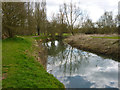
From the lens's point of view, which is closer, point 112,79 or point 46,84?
point 46,84

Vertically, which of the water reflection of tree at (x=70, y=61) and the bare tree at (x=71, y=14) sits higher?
the bare tree at (x=71, y=14)

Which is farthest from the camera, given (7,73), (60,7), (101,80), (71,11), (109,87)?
(60,7)

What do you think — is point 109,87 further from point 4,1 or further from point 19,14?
point 4,1

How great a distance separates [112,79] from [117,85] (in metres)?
0.69

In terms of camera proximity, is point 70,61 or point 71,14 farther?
point 71,14

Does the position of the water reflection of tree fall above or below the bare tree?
below

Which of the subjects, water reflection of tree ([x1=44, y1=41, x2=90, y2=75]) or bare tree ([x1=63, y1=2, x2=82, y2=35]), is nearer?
water reflection of tree ([x1=44, y1=41, x2=90, y2=75])

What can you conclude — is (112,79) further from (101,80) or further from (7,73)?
(7,73)

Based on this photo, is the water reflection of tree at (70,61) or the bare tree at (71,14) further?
the bare tree at (71,14)

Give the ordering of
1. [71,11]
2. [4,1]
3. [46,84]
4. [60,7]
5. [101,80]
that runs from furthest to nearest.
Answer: [60,7]
[71,11]
[4,1]
[101,80]
[46,84]

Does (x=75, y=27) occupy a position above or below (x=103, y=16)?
below

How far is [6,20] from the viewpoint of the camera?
12.7m

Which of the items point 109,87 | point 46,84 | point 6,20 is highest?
point 6,20

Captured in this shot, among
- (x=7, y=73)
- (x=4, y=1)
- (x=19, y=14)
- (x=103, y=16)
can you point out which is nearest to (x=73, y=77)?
(x=7, y=73)
